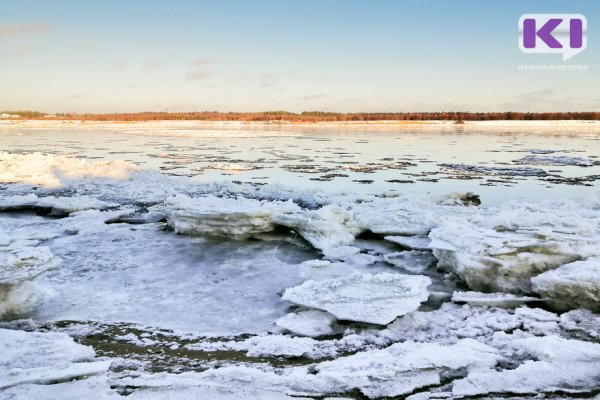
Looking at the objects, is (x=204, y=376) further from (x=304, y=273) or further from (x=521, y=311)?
(x=521, y=311)

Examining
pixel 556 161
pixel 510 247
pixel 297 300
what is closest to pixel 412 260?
pixel 510 247

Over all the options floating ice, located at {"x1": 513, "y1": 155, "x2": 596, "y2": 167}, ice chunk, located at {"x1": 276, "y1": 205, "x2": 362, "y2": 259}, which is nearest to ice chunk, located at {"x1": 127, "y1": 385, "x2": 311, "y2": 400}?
ice chunk, located at {"x1": 276, "y1": 205, "x2": 362, "y2": 259}

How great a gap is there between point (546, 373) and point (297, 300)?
1766 millimetres

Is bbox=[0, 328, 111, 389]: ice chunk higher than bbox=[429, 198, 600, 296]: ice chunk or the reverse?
the reverse

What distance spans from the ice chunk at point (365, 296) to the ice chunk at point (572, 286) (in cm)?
92

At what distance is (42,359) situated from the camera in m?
2.91

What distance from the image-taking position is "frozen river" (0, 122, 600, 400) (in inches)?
107

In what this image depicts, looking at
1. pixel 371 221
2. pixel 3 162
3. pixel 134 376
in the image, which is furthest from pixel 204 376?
pixel 3 162

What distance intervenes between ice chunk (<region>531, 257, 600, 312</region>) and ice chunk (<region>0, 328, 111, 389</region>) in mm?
3293

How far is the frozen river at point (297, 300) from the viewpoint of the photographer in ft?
8.95

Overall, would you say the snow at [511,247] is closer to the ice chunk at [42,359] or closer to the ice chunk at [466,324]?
the ice chunk at [466,324]

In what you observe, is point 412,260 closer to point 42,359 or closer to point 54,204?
point 42,359

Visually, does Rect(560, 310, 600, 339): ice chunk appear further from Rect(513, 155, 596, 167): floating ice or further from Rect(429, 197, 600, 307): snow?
Rect(513, 155, 596, 167): floating ice

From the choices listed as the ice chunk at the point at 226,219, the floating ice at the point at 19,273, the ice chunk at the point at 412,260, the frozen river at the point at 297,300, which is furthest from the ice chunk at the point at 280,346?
the ice chunk at the point at 226,219
